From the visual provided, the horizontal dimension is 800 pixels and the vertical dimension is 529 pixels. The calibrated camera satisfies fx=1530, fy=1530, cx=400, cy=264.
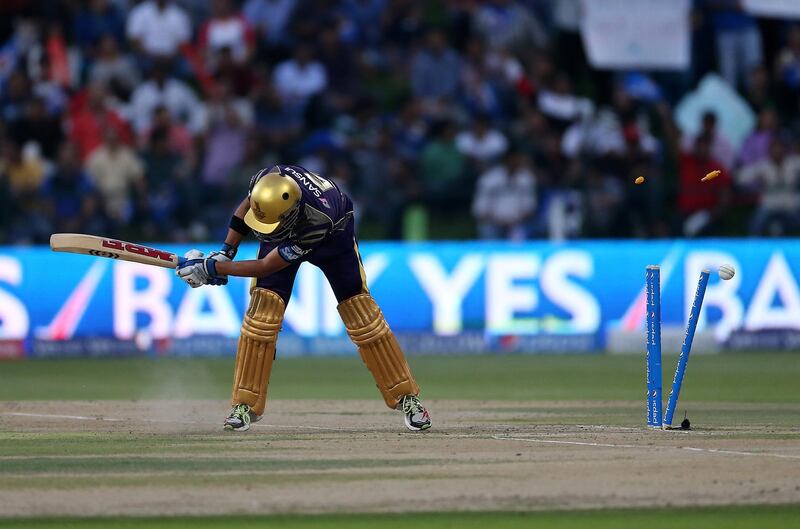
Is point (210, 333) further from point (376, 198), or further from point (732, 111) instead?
point (732, 111)

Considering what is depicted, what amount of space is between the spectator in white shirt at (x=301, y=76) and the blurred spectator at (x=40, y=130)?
3.36 meters

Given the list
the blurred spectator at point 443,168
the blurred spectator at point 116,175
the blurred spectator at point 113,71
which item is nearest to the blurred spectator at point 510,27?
the blurred spectator at point 443,168

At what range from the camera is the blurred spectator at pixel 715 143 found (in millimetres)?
22141

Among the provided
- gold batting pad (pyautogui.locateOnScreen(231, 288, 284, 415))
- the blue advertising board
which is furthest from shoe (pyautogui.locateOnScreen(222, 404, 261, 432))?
the blue advertising board

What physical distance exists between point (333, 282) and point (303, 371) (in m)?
7.05

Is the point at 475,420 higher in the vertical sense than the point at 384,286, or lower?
lower

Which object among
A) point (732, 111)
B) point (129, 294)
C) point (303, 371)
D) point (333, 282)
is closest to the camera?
point (333, 282)

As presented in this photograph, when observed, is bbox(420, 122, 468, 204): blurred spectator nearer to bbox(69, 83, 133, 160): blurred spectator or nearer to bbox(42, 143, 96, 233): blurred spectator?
bbox(69, 83, 133, 160): blurred spectator

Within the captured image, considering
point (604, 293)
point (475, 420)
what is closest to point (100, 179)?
point (604, 293)

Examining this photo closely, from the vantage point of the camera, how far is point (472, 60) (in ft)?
76.9

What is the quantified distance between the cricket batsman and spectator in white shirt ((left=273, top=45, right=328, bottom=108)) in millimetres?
11649

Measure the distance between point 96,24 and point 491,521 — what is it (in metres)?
18.1

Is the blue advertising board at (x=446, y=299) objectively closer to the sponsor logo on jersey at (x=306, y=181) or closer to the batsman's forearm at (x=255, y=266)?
the sponsor logo on jersey at (x=306, y=181)

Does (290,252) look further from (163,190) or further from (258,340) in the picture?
(163,190)
